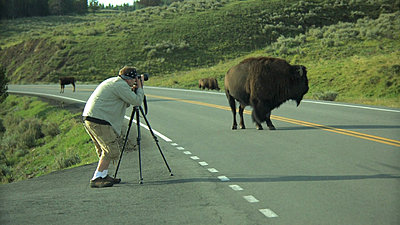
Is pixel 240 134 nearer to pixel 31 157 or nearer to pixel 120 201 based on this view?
pixel 120 201

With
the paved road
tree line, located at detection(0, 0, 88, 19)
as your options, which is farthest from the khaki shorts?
tree line, located at detection(0, 0, 88, 19)

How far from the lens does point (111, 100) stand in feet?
25.2

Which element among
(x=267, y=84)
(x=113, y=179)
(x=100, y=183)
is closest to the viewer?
(x=100, y=183)

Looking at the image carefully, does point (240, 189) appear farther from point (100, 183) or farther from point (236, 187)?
point (100, 183)

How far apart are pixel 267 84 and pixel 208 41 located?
59278 millimetres

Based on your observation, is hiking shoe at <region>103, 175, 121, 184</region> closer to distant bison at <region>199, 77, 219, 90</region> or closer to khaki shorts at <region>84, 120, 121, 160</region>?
khaki shorts at <region>84, 120, 121, 160</region>

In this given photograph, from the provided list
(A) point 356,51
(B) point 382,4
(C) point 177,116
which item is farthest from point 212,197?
(B) point 382,4

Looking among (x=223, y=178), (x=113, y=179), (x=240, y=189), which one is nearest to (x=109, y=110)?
(x=113, y=179)

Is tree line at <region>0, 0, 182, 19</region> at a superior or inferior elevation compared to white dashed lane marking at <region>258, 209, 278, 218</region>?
superior

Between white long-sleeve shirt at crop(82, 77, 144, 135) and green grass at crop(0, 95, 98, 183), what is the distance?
5632mm

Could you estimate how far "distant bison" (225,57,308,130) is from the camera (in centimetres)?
1380

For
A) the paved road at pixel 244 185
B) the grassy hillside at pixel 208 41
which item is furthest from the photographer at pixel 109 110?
the grassy hillside at pixel 208 41

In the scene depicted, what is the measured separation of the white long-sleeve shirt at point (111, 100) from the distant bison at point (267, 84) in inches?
260

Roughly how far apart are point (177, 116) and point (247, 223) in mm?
13949
